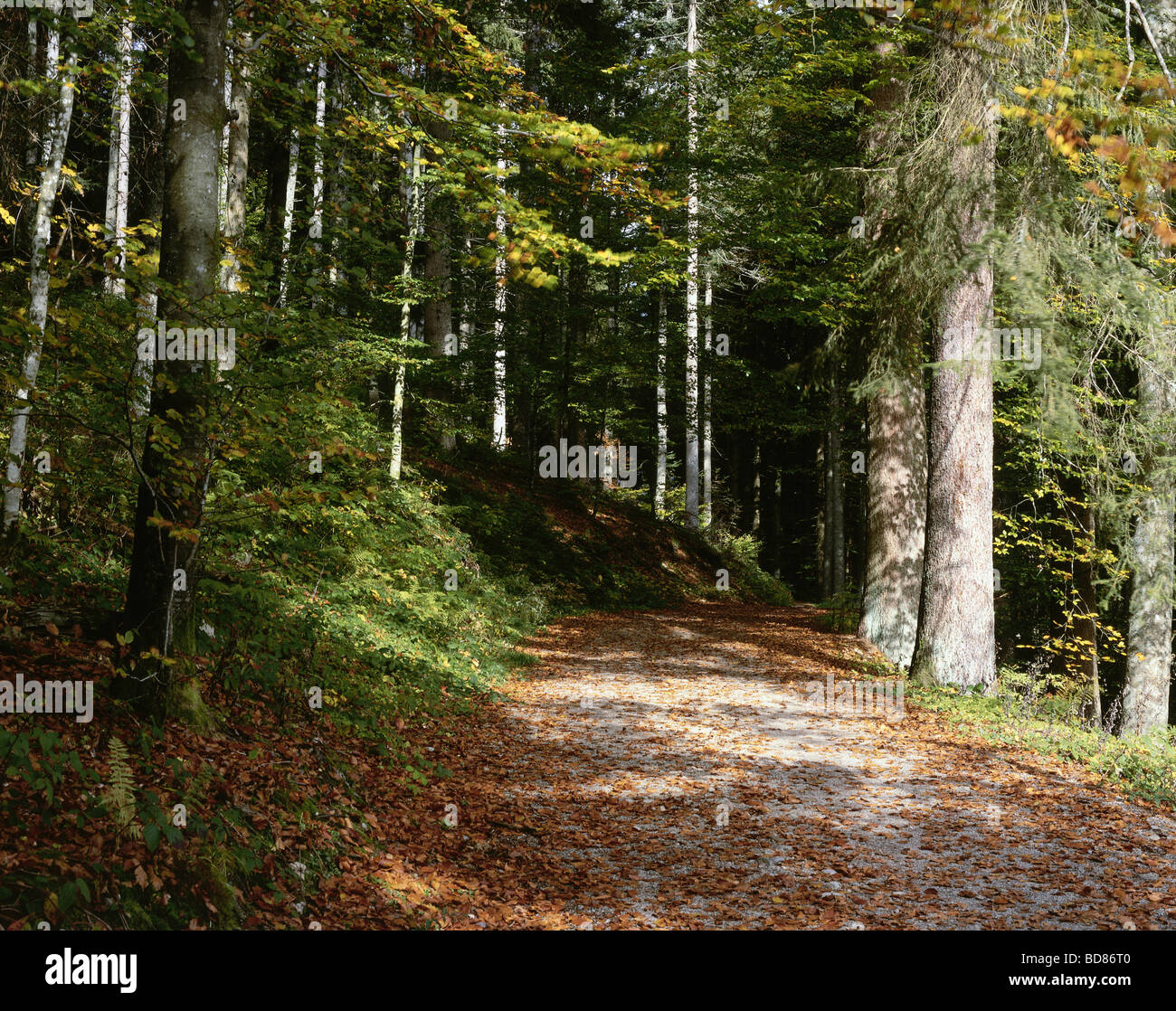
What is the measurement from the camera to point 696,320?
22609 mm

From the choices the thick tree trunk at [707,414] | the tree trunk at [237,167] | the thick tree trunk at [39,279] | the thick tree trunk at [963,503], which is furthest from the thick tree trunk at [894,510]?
the thick tree trunk at [39,279]

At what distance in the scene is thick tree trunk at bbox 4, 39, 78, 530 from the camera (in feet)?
18.1

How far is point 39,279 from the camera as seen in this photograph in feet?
19.5

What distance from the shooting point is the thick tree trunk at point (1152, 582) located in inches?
366

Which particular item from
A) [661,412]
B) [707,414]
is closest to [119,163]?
[661,412]

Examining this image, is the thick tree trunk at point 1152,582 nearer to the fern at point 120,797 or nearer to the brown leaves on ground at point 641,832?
the brown leaves on ground at point 641,832

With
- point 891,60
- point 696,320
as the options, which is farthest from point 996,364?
point 696,320

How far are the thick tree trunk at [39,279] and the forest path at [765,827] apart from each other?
3.71 metres

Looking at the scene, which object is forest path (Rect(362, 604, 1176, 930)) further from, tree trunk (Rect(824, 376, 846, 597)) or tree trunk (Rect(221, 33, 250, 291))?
tree trunk (Rect(824, 376, 846, 597))

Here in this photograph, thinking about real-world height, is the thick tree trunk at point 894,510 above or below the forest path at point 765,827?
above

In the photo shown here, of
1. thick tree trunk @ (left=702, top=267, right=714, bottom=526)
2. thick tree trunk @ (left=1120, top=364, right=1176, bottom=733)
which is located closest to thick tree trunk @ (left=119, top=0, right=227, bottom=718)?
thick tree trunk @ (left=1120, top=364, right=1176, bottom=733)

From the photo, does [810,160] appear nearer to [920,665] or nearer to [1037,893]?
[920,665]
